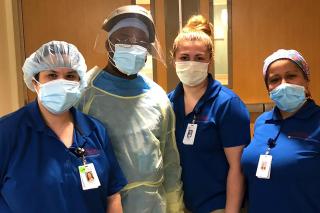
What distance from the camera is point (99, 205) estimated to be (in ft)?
4.45

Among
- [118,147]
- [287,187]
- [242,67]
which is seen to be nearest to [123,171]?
[118,147]

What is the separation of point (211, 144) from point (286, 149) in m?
0.34

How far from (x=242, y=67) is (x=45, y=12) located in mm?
1607

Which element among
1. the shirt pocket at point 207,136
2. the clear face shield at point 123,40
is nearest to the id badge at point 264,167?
the shirt pocket at point 207,136

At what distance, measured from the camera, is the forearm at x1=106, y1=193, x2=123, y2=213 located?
143cm

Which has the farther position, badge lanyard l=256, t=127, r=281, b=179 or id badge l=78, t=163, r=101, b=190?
badge lanyard l=256, t=127, r=281, b=179

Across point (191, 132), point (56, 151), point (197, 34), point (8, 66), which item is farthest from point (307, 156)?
point (8, 66)

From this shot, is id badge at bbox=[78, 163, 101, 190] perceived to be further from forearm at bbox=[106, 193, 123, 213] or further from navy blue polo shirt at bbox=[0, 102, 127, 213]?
forearm at bbox=[106, 193, 123, 213]

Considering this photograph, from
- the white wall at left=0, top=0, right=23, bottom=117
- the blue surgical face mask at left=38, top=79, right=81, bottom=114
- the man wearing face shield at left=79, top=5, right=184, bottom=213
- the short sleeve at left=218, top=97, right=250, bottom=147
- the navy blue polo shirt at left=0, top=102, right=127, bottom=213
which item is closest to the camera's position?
the navy blue polo shirt at left=0, top=102, right=127, bottom=213

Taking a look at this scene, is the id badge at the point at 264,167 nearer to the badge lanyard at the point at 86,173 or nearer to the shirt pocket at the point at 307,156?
the shirt pocket at the point at 307,156

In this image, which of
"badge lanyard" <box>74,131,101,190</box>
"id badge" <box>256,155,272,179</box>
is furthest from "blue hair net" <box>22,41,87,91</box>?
"id badge" <box>256,155,272,179</box>

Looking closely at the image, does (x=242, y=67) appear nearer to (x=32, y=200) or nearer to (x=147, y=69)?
(x=147, y=69)

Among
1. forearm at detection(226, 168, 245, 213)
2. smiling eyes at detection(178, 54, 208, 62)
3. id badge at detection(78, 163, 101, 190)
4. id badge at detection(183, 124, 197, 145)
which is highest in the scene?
smiling eyes at detection(178, 54, 208, 62)

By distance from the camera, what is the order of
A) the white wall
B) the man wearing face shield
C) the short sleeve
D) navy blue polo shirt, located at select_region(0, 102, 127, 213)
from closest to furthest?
navy blue polo shirt, located at select_region(0, 102, 127, 213) → the man wearing face shield → the short sleeve → the white wall
